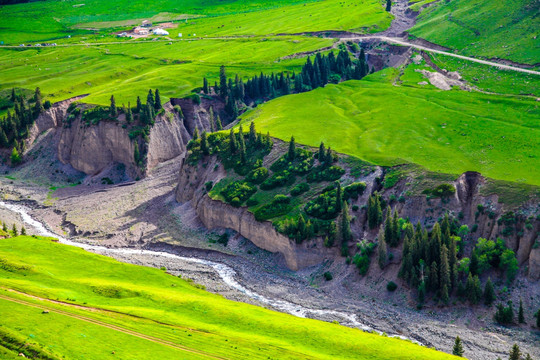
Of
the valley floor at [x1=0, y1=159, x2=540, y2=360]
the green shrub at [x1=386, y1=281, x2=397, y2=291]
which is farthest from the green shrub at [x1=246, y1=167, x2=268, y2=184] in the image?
the green shrub at [x1=386, y1=281, x2=397, y2=291]

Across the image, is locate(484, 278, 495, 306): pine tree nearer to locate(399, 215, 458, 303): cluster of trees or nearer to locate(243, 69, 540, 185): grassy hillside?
locate(399, 215, 458, 303): cluster of trees

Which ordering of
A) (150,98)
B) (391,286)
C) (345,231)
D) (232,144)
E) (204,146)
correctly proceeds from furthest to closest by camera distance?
(150,98)
(204,146)
(232,144)
(345,231)
(391,286)

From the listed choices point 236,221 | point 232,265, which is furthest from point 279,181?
point 232,265

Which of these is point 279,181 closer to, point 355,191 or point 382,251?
point 355,191

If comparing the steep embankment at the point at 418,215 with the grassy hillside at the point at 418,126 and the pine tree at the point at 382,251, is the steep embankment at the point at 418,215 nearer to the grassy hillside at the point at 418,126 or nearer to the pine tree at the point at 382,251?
the pine tree at the point at 382,251

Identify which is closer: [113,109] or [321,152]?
[321,152]

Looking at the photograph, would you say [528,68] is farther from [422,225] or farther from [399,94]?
[422,225]

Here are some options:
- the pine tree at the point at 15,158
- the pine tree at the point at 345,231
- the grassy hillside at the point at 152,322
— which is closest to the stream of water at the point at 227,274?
the grassy hillside at the point at 152,322
